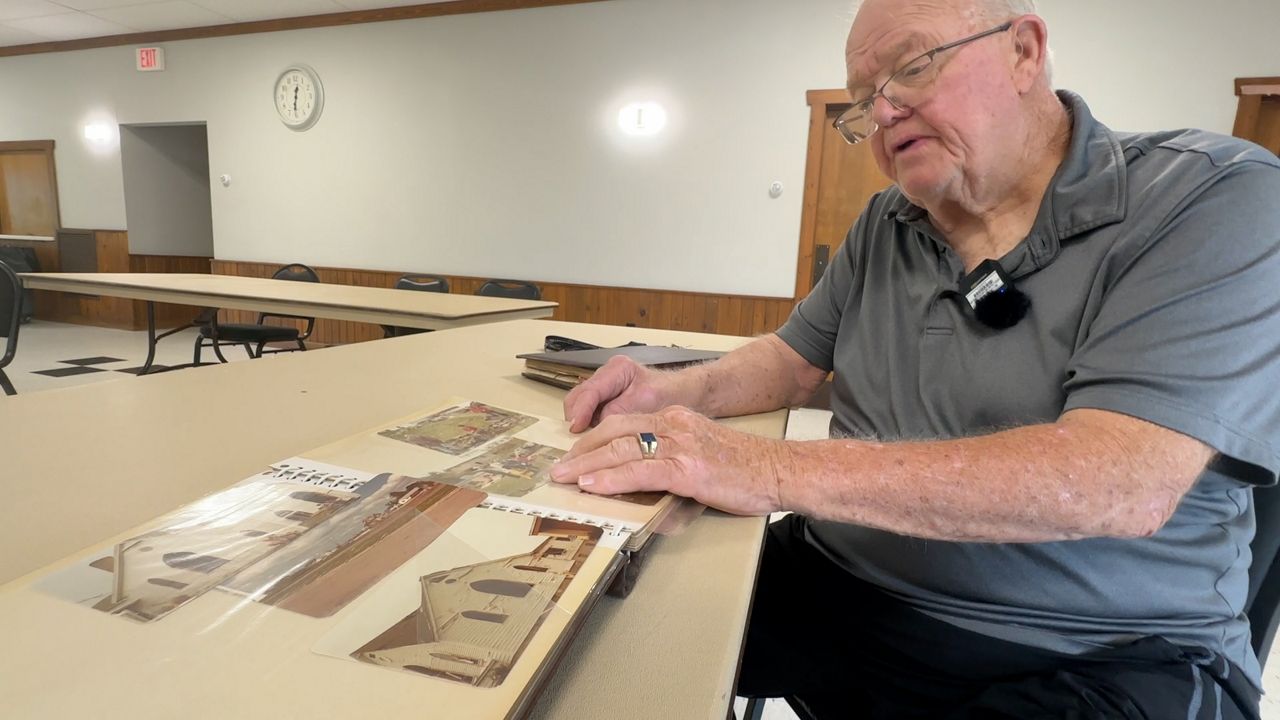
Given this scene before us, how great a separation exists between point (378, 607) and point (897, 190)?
3.14 feet

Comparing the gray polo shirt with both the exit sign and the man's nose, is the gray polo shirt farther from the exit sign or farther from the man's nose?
the exit sign

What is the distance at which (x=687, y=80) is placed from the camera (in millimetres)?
4125

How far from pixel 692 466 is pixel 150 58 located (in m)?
7.24

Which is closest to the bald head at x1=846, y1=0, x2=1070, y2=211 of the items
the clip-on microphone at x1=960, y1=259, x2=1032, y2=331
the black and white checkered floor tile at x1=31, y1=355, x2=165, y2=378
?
the clip-on microphone at x1=960, y1=259, x2=1032, y2=331

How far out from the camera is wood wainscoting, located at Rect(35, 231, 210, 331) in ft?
20.2

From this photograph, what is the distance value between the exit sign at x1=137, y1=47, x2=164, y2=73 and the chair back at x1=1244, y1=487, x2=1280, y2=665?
7.49m

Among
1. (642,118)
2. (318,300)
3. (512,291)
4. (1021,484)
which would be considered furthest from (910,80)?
(642,118)

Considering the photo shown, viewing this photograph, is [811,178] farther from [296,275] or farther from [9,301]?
[9,301]

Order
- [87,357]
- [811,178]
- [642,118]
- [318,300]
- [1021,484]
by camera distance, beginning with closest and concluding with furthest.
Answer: [1021,484], [318,300], [811,178], [642,118], [87,357]

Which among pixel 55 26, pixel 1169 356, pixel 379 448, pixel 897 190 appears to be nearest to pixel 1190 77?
pixel 897 190

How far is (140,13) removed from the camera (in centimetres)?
504

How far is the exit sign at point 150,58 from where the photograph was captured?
A: 5.54m

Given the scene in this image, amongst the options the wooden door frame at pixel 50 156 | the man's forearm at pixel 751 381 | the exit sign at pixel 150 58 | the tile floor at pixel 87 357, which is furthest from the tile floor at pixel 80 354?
the man's forearm at pixel 751 381

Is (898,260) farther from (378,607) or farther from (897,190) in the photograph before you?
(378,607)
